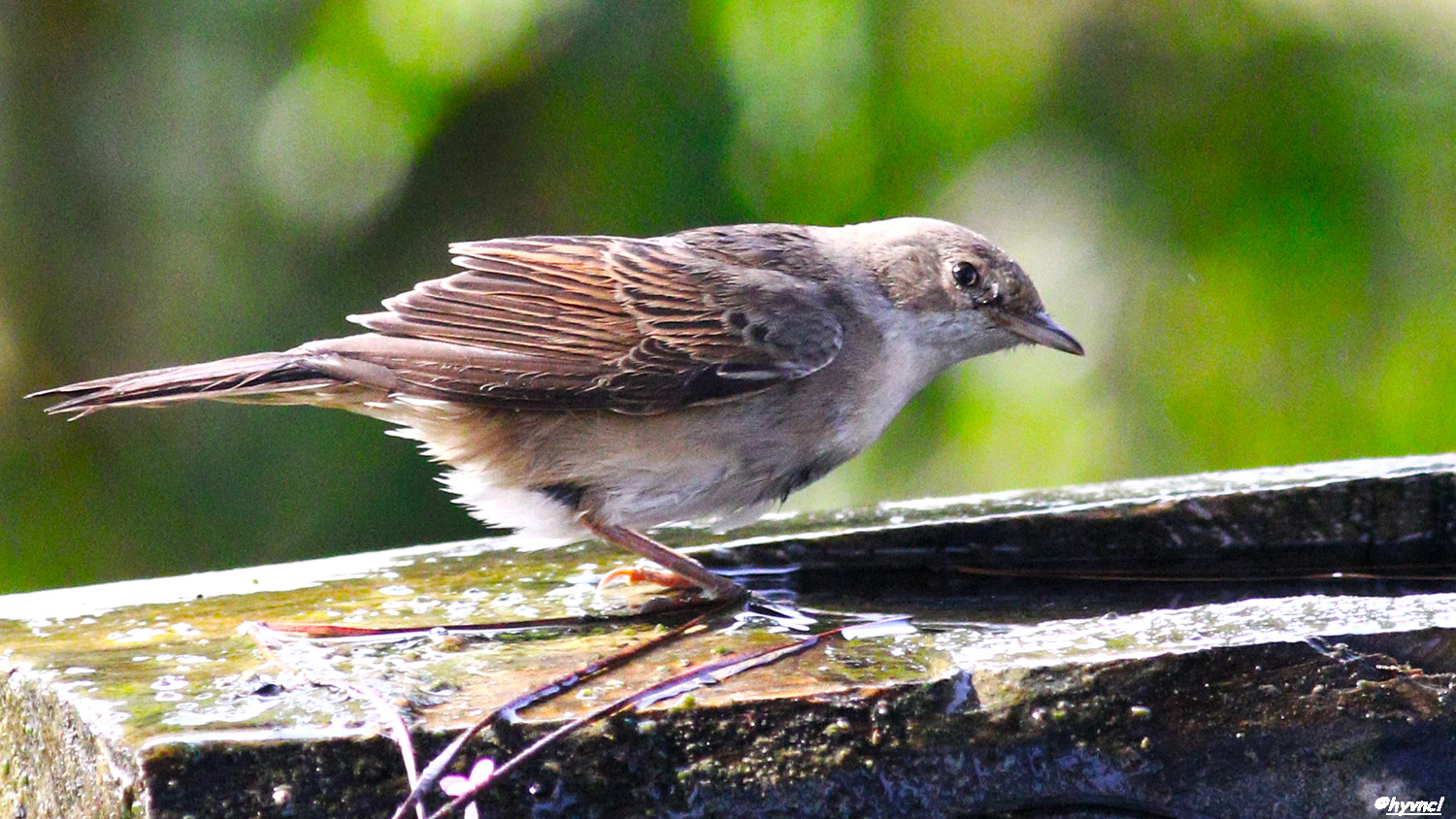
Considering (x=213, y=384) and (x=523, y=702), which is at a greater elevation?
(x=213, y=384)

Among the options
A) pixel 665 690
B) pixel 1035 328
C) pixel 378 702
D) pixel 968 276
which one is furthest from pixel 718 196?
pixel 378 702

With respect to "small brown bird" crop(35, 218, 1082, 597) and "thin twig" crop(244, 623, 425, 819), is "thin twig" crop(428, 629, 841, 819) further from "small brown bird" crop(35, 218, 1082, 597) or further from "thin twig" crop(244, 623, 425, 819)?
"small brown bird" crop(35, 218, 1082, 597)

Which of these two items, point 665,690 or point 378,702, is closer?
point 378,702

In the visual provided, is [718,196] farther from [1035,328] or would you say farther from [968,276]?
[1035,328]

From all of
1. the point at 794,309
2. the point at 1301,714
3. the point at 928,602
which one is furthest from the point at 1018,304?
the point at 1301,714

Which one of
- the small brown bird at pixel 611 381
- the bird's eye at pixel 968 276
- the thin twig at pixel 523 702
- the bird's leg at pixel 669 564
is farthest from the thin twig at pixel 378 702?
the bird's eye at pixel 968 276

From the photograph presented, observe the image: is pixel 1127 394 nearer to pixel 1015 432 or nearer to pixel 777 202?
pixel 1015 432
